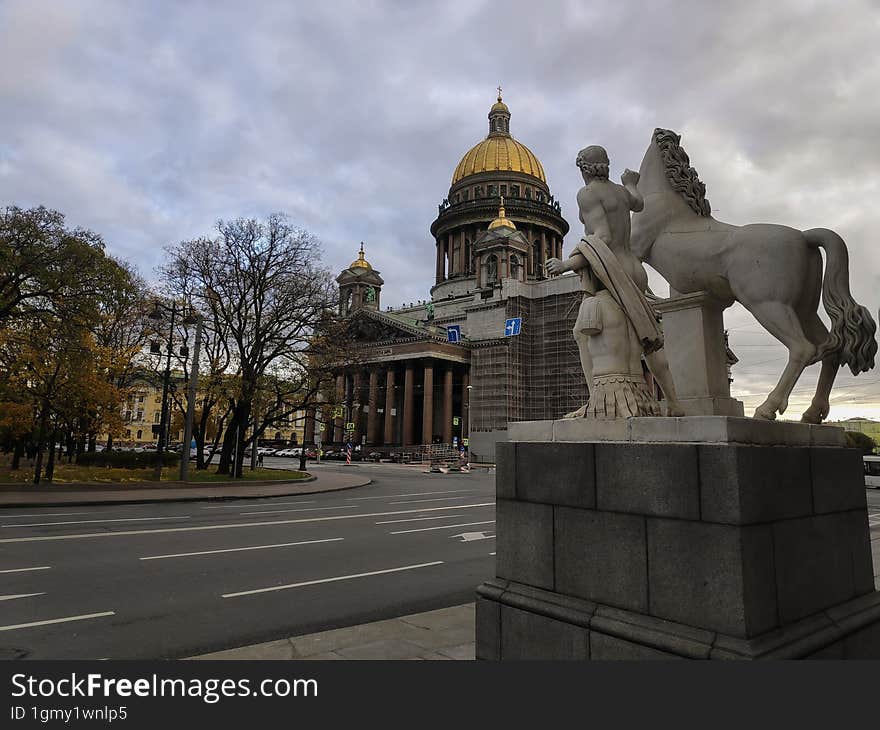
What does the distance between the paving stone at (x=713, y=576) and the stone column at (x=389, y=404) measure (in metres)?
64.0

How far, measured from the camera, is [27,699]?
12.6 ft

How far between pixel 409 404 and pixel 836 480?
202 ft

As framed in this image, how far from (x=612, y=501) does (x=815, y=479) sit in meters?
1.63

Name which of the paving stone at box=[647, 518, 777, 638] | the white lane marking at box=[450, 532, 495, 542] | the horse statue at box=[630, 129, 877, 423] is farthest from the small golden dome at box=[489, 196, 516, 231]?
the paving stone at box=[647, 518, 777, 638]

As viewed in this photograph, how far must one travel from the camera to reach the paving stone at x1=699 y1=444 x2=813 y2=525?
3727mm

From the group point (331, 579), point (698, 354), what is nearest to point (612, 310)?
point (698, 354)

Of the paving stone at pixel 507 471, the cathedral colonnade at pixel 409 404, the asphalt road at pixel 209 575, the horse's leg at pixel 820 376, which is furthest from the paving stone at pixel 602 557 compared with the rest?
the cathedral colonnade at pixel 409 404

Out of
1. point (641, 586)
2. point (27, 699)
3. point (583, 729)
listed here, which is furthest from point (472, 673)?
point (27, 699)

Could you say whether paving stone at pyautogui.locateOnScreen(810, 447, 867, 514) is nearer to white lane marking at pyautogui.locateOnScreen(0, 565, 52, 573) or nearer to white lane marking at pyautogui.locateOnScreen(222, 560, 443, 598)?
white lane marking at pyautogui.locateOnScreen(222, 560, 443, 598)

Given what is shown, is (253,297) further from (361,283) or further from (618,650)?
(361,283)

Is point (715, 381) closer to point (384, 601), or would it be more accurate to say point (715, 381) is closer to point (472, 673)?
point (472, 673)

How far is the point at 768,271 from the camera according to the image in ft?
17.4

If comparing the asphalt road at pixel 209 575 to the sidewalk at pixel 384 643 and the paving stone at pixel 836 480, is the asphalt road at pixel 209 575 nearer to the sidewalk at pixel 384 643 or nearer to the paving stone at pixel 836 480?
the sidewalk at pixel 384 643

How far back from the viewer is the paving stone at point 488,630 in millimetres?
4844
